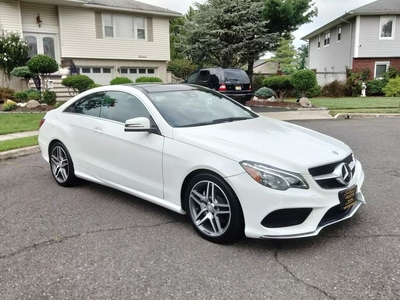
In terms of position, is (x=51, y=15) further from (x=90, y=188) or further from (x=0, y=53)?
(x=90, y=188)

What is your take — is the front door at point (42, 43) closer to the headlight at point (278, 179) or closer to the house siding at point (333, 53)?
the house siding at point (333, 53)

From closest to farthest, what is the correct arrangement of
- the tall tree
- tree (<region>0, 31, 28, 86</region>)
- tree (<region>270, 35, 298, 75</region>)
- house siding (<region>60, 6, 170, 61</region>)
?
1. tree (<region>0, 31, 28, 86</region>)
2. house siding (<region>60, 6, 170, 61</region>)
3. the tall tree
4. tree (<region>270, 35, 298, 75</region>)

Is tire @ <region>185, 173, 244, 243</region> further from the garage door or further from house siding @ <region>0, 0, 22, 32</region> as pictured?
the garage door

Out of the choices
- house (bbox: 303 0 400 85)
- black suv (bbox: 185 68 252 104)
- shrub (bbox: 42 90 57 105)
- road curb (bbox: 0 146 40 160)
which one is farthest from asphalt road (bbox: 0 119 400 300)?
house (bbox: 303 0 400 85)

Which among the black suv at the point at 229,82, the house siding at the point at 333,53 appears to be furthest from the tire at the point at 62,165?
the house siding at the point at 333,53

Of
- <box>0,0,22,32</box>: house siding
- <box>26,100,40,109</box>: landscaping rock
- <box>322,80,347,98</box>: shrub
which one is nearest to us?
<box>26,100,40,109</box>: landscaping rock

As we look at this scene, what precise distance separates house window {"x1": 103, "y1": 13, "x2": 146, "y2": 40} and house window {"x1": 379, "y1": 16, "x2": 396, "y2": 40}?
54.4ft

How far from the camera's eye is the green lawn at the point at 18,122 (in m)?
10.2

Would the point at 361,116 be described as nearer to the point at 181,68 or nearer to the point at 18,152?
the point at 18,152

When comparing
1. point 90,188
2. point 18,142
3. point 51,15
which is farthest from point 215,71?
point 51,15

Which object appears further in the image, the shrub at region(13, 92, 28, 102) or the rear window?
the shrub at region(13, 92, 28, 102)

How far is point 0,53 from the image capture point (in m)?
18.5

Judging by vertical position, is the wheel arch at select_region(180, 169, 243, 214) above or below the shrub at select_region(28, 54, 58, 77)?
below

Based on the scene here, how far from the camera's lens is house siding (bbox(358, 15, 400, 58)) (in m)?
25.7
